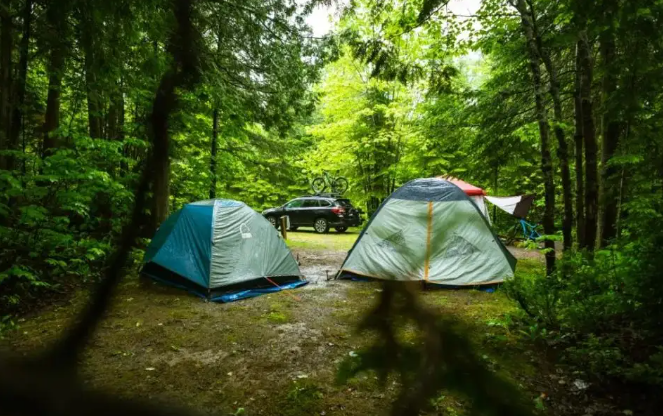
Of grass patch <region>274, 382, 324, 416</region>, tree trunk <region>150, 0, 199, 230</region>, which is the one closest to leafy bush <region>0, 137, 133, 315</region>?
grass patch <region>274, 382, 324, 416</region>

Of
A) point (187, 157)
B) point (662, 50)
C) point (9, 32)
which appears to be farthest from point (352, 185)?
point (662, 50)

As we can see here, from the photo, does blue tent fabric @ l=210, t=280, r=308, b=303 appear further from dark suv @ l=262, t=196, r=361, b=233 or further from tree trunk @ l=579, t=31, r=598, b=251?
dark suv @ l=262, t=196, r=361, b=233

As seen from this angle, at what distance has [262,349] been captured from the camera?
11.7ft

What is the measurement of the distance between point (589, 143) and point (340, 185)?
38.0 ft

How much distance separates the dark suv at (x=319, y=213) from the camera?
13898 millimetres

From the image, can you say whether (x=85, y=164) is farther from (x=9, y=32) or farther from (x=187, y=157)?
(x=187, y=157)

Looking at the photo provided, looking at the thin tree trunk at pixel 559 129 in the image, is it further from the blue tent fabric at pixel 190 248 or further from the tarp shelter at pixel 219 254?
the blue tent fabric at pixel 190 248

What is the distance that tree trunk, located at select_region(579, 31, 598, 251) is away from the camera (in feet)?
14.7

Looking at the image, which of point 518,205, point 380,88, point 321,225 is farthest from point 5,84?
point 518,205

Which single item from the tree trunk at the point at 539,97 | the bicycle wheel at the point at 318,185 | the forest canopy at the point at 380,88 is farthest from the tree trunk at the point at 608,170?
the bicycle wheel at the point at 318,185

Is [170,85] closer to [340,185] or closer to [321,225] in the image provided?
[321,225]

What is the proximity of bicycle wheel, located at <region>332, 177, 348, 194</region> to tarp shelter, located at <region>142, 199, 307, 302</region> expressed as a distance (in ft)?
31.8

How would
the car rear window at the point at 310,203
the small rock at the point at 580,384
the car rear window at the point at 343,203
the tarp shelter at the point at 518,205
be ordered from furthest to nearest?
the car rear window at the point at 310,203 < the car rear window at the point at 343,203 < the tarp shelter at the point at 518,205 < the small rock at the point at 580,384

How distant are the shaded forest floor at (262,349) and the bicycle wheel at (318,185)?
33.9 feet
